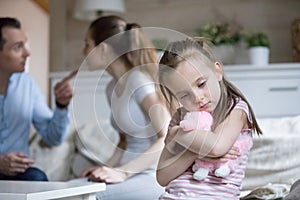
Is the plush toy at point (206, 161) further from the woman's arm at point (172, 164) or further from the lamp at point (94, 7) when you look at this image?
the lamp at point (94, 7)

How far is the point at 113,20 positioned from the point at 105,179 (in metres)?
0.48

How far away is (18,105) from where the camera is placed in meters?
2.16

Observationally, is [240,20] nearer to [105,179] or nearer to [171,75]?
[105,179]

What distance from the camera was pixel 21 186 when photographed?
1374 millimetres

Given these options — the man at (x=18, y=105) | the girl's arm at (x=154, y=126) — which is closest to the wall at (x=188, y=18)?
the man at (x=18, y=105)

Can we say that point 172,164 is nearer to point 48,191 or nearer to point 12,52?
point 48,191

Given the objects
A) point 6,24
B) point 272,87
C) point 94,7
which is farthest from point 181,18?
point 6,24

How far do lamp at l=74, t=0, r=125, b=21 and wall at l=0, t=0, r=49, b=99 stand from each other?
835 millimetres

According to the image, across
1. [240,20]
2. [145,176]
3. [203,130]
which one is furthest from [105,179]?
[240,20]

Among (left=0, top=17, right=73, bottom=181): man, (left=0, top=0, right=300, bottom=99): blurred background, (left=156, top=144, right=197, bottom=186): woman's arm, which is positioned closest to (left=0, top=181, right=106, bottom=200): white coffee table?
(left=156, top=144, right=197, bottom=186): woman's arm

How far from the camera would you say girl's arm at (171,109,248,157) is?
3.40 ft

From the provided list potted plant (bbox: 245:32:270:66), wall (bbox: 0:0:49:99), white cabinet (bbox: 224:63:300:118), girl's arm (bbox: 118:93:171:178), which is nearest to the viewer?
girl's arm (bbox: 118:93:171:178)

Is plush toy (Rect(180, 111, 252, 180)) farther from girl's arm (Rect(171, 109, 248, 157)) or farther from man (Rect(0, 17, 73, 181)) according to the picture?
man (Rect(0, 17, 73, 181))

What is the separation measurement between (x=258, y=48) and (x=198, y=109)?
2021 mm
